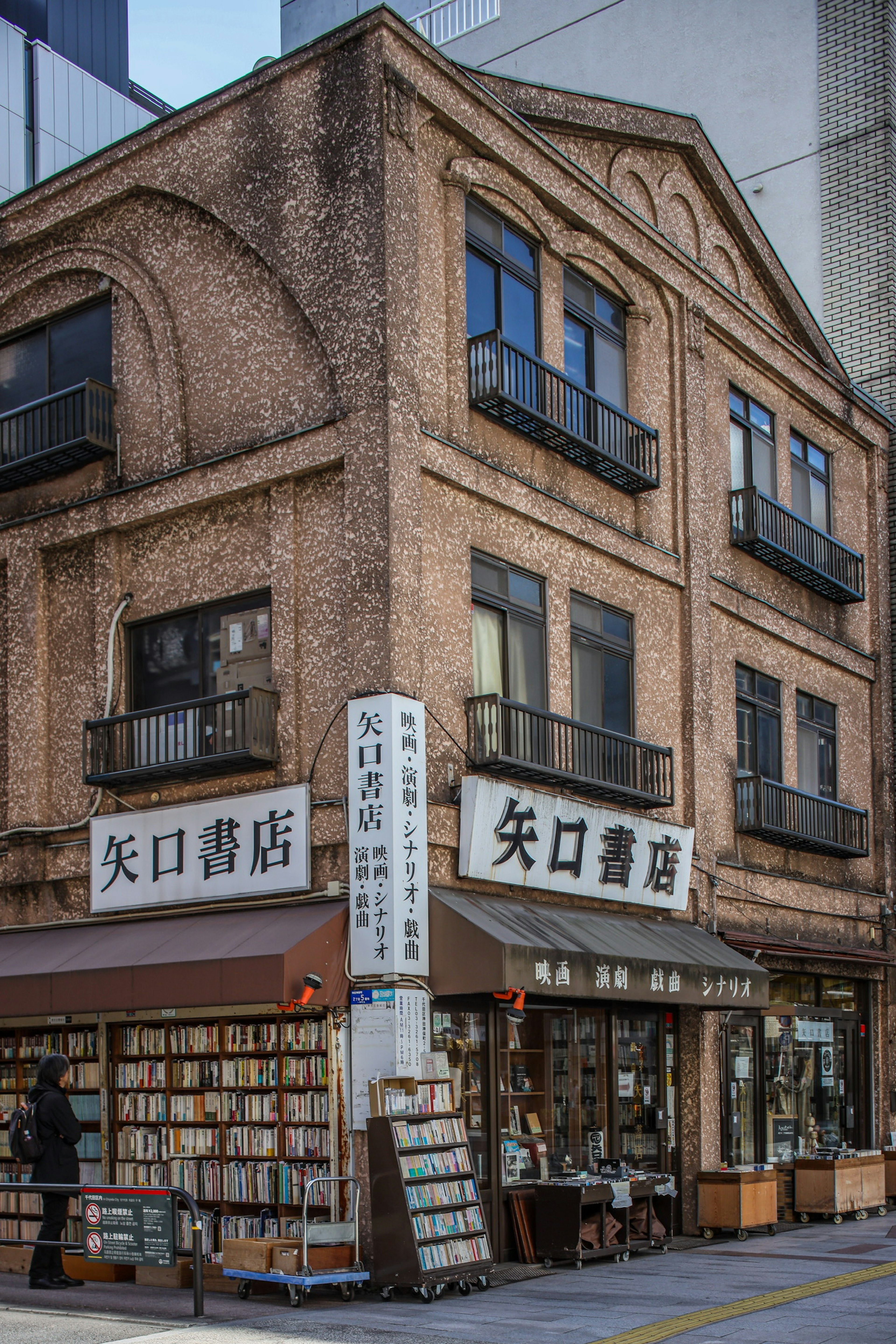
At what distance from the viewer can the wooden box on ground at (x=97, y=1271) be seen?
12.9 meters

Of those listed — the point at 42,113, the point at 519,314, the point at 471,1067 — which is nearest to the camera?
the point at 471,1067

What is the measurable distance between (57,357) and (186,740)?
5.55 m

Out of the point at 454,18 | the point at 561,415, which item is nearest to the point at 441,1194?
the point at 561,415

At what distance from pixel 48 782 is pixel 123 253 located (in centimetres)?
596

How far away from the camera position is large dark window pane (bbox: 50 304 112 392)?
16297 mm

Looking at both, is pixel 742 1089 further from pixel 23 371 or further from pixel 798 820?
pixel 23 371

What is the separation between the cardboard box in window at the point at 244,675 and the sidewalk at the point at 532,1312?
18.3 ft

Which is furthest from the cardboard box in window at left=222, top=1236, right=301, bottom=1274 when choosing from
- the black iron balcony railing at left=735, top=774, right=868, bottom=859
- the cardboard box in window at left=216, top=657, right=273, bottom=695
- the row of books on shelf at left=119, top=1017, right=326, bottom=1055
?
the black iron balcony railing at left=735, top=774, right=868, bottom=859

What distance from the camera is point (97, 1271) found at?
1293 cm

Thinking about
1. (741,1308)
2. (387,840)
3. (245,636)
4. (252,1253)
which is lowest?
(741,1308)

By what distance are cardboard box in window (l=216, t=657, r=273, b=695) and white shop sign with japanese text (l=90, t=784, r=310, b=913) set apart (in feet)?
3.89

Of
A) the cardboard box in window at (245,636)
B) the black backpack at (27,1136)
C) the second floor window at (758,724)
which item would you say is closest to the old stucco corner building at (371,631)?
the cardboard box in window at (245,636)

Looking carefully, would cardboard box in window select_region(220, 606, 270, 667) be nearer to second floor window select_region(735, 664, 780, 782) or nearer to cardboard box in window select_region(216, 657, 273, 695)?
cardboard box in window select_region(216, 657, 273, 695)

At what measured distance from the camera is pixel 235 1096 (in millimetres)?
13461
